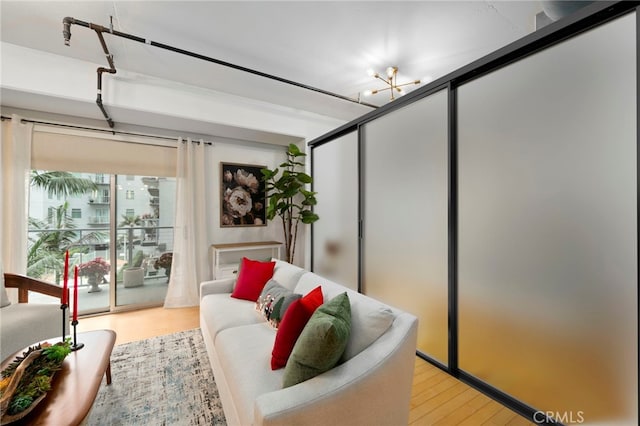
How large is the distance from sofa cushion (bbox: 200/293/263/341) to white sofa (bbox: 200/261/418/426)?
145 mm

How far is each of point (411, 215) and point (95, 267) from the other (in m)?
3.89

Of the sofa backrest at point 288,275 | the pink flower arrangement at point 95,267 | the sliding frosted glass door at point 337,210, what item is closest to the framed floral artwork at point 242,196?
the sliding frosted glass door at point 337,210

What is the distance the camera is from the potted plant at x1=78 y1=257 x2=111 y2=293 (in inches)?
131

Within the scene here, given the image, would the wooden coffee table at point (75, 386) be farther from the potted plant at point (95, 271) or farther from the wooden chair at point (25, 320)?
the potted plant at point (95, 271)

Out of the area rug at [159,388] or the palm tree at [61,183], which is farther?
the palm tree at [61,183]

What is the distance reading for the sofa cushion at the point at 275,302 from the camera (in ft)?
5.99

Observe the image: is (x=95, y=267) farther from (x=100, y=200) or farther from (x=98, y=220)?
(x=100, y=200)

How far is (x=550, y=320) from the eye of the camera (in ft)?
4.80

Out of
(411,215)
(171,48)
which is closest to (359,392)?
(411,215)

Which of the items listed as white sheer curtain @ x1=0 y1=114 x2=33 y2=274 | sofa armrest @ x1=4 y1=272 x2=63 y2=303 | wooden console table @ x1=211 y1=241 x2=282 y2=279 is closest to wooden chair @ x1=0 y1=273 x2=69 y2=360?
sofa armrest @ x1=4 y1=272 x2=63 y2=303

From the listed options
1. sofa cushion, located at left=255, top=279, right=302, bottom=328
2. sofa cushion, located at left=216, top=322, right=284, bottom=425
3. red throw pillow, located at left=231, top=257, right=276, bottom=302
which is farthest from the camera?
red throw pillow, located at left=231, top=257, right=276, bottom=302

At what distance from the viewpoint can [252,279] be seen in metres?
2.51

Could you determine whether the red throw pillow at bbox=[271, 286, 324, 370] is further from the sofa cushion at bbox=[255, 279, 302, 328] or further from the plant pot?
the plant pot

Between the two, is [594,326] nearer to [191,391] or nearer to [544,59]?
[544,59]
